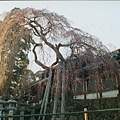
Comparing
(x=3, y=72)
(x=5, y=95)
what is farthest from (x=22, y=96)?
(x=3, y=72)

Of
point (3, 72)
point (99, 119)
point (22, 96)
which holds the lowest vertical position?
point (99, 119)

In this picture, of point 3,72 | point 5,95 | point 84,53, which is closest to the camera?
point 84,53

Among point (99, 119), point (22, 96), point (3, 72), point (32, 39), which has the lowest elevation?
point (99, 119)

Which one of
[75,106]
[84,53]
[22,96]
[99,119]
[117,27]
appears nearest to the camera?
[84,53]

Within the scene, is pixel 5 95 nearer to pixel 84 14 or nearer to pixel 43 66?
pixel 43 66

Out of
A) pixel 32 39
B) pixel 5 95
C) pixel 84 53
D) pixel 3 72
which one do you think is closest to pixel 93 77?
pixel 84 53

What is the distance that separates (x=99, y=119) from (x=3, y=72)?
4.71 meters

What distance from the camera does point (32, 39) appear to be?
8.12 meters

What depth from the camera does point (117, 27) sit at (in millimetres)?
9328

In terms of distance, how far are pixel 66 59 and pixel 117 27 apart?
3.34 meters

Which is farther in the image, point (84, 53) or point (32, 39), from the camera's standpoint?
point (32, 39)

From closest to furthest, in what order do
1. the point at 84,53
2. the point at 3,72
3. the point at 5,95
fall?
the point at 84,53, the point at 3,72, the point at 5,95

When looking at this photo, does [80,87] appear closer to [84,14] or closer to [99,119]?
[99,119]

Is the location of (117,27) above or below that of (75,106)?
above
